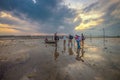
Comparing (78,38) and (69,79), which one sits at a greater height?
(78,38)

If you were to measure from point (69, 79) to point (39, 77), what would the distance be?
223 centimetres

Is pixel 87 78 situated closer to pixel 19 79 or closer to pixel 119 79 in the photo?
pixel 119 79

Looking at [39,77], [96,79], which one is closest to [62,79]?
[39,77]

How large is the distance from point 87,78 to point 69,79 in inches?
51.1

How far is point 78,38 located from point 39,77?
55.4 feet

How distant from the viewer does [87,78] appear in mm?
7449

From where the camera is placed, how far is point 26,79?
7414mm

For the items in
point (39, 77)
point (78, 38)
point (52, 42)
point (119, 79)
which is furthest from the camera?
point (52, 42)

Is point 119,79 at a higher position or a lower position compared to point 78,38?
lower

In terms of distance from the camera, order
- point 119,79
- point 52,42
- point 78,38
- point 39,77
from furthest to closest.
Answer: point 52,42, point 78,38, point 39,77, point 119,79

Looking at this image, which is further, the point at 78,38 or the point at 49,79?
the point at 78,38

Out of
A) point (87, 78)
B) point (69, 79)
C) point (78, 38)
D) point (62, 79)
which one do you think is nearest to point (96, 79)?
point (87, 78)

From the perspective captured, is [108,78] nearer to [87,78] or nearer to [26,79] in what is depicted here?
[87,78]

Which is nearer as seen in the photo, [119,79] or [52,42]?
[119,79]
